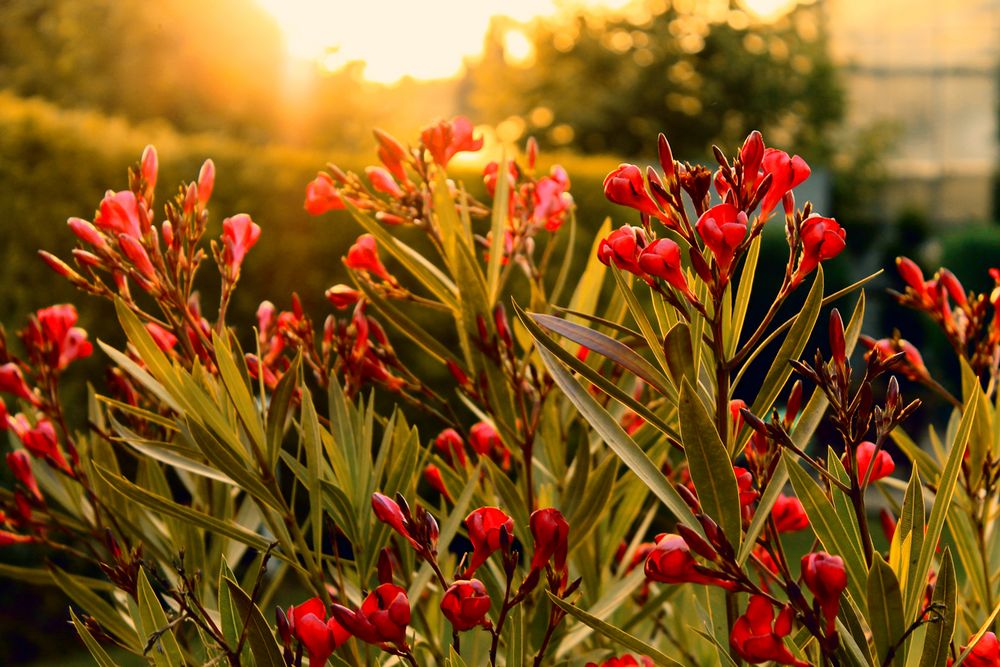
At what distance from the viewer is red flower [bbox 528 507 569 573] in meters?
0.86

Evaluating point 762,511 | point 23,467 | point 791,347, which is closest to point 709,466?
point 762,511

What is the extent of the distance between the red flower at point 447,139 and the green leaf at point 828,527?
642 millimetres

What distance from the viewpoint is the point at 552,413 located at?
129 centimetres

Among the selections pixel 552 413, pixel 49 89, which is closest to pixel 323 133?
pixel 49 89

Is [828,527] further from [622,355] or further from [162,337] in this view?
[162,337]

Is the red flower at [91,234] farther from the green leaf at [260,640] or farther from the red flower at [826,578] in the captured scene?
the red flower at [826,578]

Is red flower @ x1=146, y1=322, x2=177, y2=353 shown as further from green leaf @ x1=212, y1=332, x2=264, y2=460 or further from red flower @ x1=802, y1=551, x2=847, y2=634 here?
red flower @ x1=802, y1=551, x2=847, y2=634

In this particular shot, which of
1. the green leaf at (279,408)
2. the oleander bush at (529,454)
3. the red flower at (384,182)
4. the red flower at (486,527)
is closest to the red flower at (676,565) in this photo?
the oleander bush at (529,454)

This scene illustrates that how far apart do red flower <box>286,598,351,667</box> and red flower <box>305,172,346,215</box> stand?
1.83 feet

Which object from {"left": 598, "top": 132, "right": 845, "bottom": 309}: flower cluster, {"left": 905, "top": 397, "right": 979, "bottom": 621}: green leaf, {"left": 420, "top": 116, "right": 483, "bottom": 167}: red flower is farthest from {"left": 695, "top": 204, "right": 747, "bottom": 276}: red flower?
{"left": 420, "top": 116, "right": 483, "bottom": 167}: red flower

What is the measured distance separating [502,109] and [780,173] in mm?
19318

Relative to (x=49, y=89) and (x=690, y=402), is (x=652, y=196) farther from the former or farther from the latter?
(x=49, y=89)

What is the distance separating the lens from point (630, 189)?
88cm

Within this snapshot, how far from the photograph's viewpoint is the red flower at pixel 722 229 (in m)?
0.81
